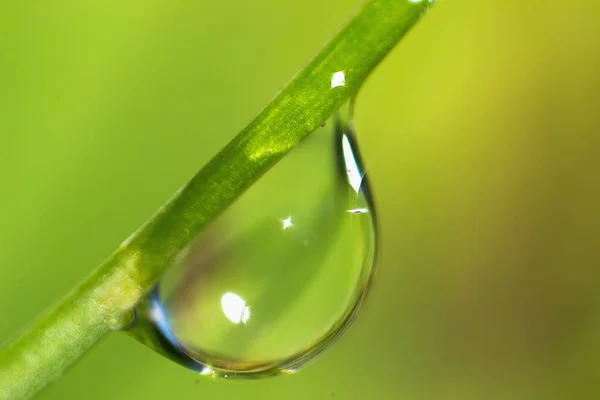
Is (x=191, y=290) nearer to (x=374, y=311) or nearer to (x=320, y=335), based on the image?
(x=320, y=335)

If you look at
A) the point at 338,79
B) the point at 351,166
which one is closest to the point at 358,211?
the point at 351,166

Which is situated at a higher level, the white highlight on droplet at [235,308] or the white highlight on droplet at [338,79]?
the white highlight on droplet at [338,79]

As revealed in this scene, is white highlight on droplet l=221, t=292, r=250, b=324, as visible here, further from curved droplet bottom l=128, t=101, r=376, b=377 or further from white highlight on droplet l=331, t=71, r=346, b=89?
white highlight on droplet l=331, t=71, r=346, b=89

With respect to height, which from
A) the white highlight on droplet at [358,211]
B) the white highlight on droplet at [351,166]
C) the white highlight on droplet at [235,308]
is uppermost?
the white highlight on droplet at [351,166]

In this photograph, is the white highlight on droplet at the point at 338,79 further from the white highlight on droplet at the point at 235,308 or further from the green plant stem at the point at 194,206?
the white highlight on droplet at the point at 235,308

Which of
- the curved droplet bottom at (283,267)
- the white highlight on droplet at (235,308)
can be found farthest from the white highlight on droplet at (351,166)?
the white highlight on droplet at (235,308)

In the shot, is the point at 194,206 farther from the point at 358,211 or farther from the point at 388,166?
the point at 388,166
